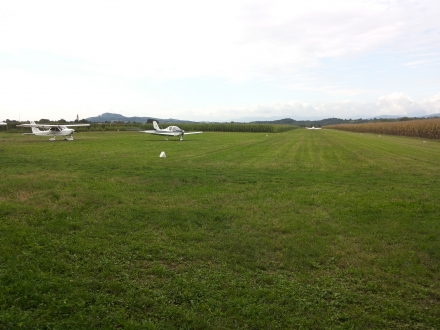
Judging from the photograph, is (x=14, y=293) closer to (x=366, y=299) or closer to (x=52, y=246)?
(x=52, y=246)

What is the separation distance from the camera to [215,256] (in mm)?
5008

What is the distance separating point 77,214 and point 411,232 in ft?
22.1

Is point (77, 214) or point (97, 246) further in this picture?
point (77, 214)

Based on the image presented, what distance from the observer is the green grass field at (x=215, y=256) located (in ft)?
11.6

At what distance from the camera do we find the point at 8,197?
24.6ft

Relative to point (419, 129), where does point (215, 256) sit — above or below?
below

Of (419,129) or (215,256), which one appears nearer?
(215,256)

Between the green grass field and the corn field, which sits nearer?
the green grass field

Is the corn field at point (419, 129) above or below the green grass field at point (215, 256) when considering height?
above

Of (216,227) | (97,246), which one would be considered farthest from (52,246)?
(216,227)

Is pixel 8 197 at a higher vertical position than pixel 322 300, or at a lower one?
higher

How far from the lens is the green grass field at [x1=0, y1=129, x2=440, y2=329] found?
354 cm

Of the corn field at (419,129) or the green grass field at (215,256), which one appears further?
the corn field at (419,129)

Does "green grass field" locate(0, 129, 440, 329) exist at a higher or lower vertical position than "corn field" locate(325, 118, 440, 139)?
lower
